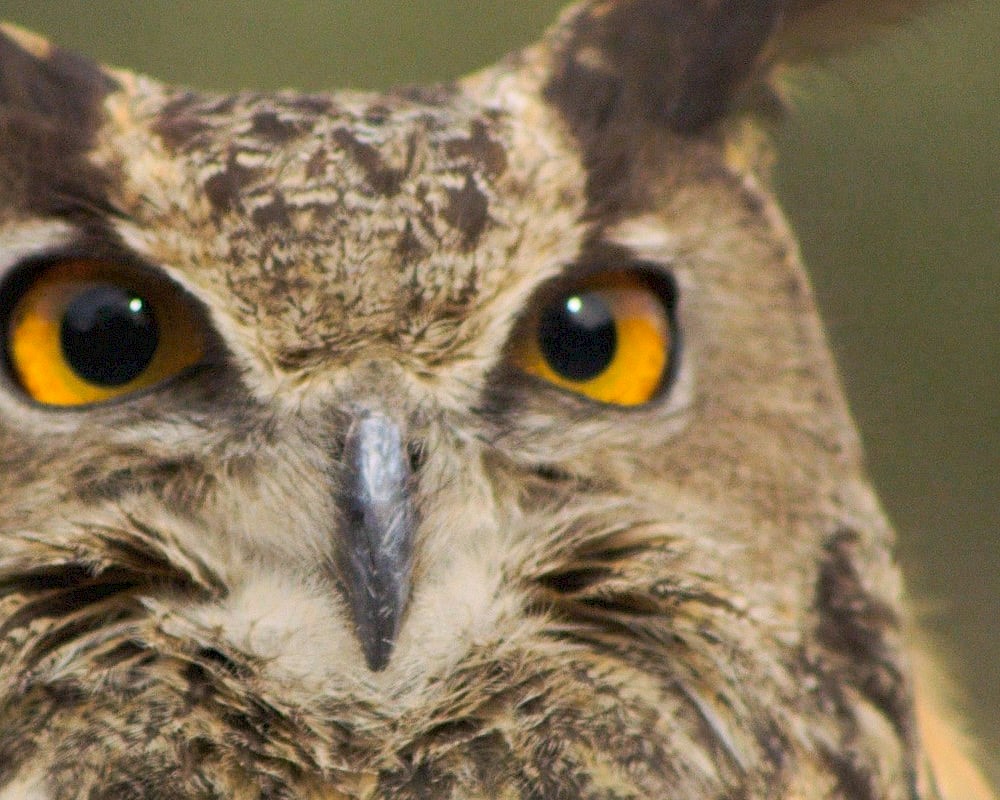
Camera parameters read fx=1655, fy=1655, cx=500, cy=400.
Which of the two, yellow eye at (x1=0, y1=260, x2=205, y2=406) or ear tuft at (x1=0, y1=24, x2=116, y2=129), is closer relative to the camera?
yellow eye at (x1=0, y1=260, x2=205, y2=406)

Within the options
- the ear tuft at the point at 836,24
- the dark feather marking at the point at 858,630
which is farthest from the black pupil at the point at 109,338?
the ear tuft at the point at 836,24

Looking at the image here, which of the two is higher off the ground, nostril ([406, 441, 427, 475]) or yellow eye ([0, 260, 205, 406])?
yellow eye ([0, 260, 205, 406])

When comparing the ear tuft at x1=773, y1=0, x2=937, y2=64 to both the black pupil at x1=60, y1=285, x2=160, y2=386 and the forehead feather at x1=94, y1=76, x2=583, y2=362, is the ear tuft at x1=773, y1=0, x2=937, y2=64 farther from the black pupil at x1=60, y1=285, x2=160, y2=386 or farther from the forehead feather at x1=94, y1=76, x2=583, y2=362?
the black pupil at x1=60, y1=285, x2=160, y2=386

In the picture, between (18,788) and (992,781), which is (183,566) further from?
(992,781)

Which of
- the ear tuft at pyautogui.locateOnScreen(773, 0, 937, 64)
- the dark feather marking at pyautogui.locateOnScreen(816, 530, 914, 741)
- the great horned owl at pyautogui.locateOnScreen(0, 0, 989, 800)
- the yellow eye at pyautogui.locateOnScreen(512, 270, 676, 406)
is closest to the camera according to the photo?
the great horned owl at pyautogui.locateOnScreen(0, 0, 989, 800)

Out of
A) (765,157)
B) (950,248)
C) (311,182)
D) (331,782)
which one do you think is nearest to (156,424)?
(311,182)

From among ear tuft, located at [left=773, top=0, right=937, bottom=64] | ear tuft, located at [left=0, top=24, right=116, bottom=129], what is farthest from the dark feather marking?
ear tuft, located at [left=0, top=24, right=116, bottom=129]

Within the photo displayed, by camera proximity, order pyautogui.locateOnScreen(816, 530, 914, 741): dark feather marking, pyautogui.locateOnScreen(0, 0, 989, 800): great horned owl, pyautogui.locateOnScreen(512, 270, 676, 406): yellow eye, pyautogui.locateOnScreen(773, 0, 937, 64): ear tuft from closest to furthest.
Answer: pyautogui.locateOnScreen(0, 0, 989, 800): great horned owl < pyautogui.locateOnScreen(512, 270, 676, 406): yellow eye < pyautogui.locateOnScreen(816, 530, 914, 741): dark feather marking < pyautogui.locateOnScreen(773, 0, 937, 64): ear tuft
